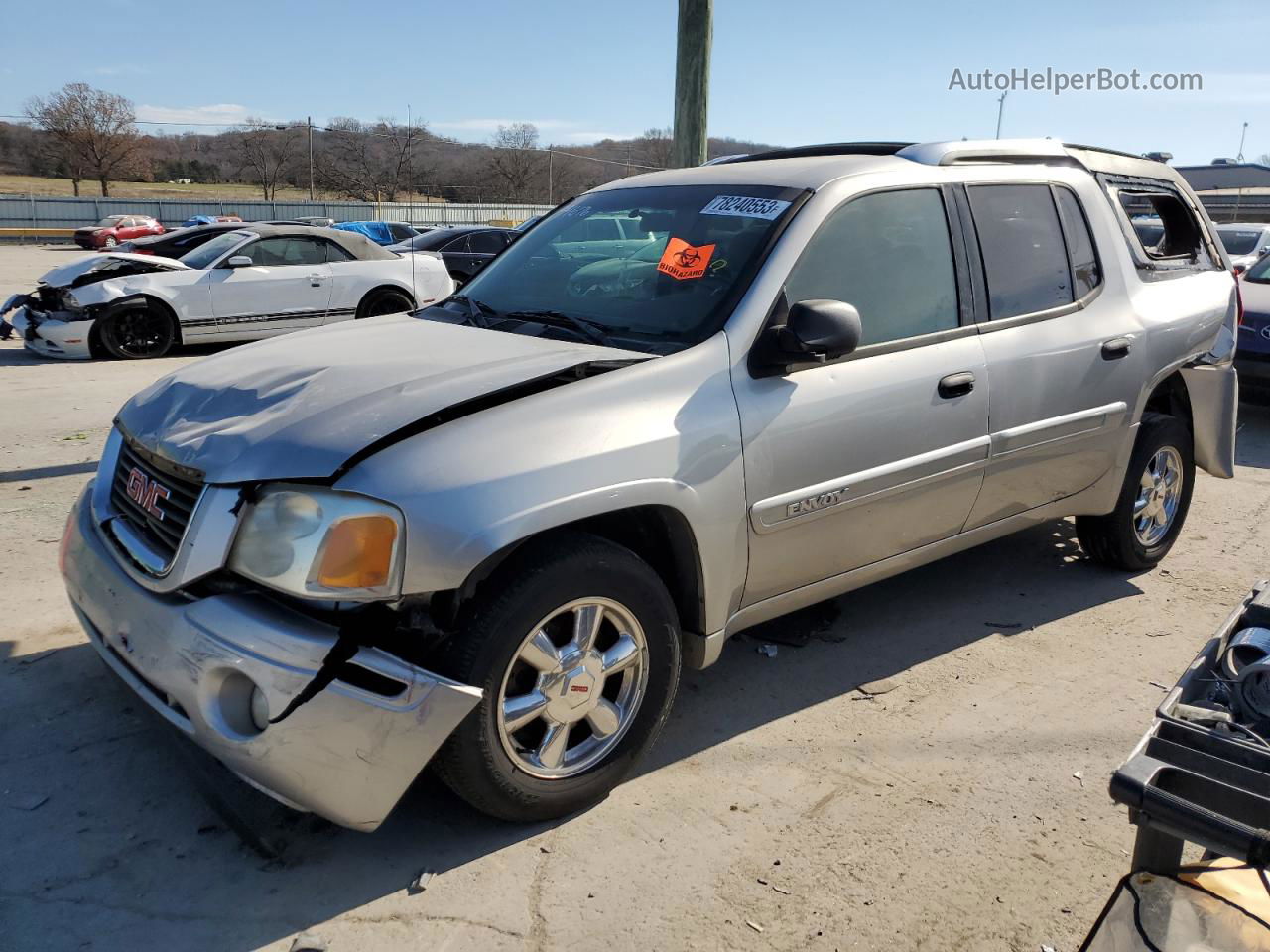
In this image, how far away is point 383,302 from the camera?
→ 12.4 m

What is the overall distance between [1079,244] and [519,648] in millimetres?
3144

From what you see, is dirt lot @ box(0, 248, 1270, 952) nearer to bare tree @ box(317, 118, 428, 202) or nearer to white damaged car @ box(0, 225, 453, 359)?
white damaged car @ box(0, 225, 453, 359)

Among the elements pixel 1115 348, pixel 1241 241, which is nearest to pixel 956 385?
pixel 1115 348

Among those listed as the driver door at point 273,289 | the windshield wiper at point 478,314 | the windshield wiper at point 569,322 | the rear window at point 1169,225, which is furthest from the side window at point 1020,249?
the driver door at point 273,289

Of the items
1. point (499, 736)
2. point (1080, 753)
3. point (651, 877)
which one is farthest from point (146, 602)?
point (1080, 753)

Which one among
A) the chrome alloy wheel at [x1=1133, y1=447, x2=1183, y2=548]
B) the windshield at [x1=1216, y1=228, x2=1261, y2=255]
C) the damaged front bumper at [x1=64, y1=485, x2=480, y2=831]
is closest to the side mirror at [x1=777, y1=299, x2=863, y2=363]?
the damaged front bumper at [x1=64, y1=485, x2=480, y2=831]

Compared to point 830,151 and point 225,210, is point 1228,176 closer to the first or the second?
point 225,210

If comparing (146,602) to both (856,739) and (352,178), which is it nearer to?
(856,739)

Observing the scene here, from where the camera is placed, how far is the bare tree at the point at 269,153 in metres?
54.7

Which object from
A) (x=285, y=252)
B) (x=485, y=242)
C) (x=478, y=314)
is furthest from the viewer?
(x=485, y=242)

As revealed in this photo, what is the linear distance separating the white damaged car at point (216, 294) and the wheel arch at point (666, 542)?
28.4 ft

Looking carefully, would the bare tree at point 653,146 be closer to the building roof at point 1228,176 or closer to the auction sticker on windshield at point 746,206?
the building roof at point 1228,176

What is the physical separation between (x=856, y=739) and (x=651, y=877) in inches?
40.1

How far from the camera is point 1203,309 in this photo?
4840 millimetres
